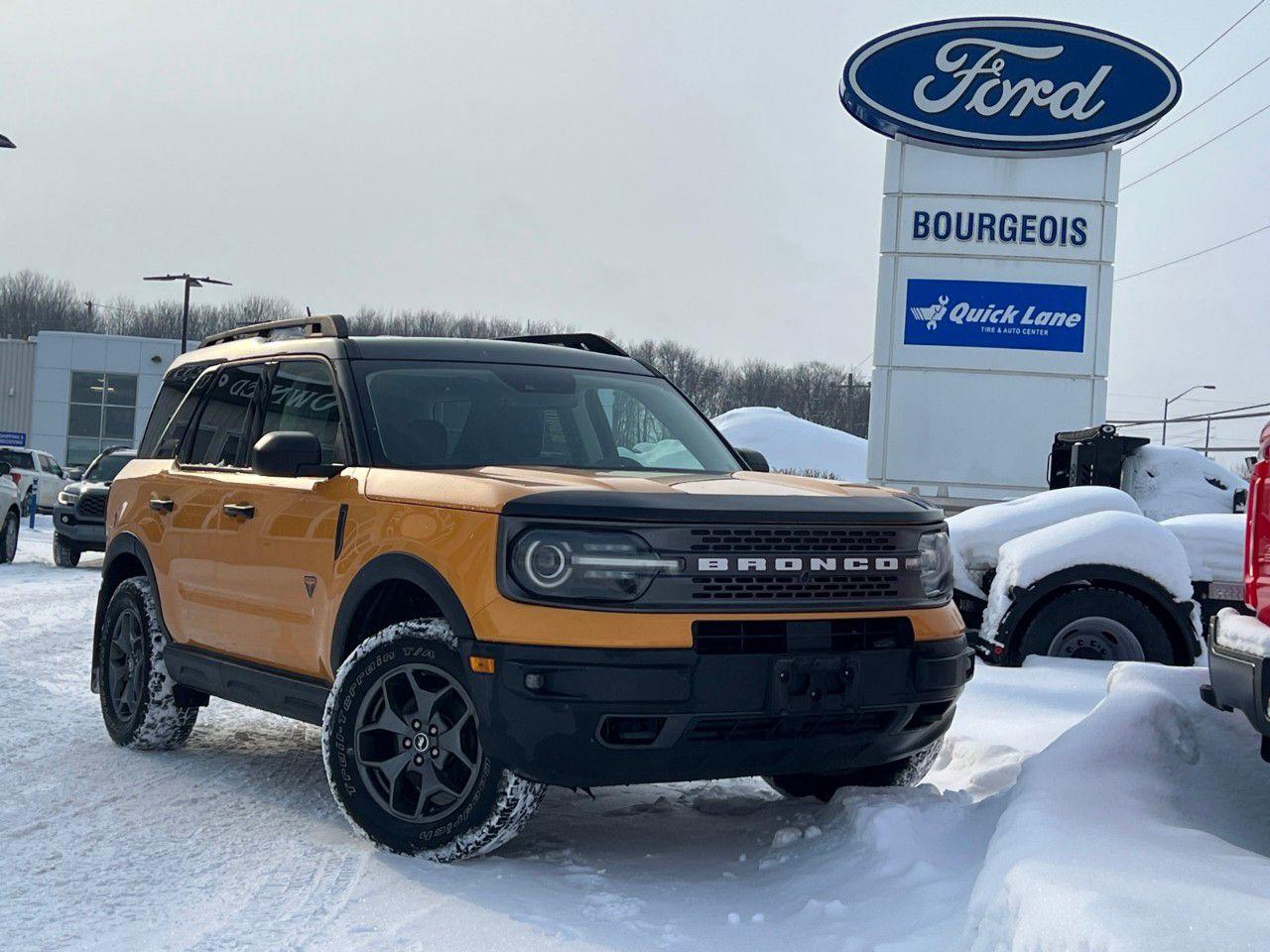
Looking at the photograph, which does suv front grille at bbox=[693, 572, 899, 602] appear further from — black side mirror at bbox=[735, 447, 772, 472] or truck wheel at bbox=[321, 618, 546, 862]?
black side mirror at bbox=[735, 447, 772, 472]

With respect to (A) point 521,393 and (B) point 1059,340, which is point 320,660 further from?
Answer: (B) point 1059,340

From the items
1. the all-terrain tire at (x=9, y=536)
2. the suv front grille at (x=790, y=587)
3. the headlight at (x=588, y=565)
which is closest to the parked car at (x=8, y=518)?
the all-terrain tire at (x=9, y=536)

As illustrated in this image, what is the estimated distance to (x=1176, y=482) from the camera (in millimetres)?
10312

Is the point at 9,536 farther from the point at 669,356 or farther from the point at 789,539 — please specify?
the point at 669,356

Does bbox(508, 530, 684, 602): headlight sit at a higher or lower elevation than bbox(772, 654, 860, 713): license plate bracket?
higher

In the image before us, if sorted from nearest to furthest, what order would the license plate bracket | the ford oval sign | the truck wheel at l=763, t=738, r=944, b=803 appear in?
the license plate bracket → the truck wheel at l=763, t=738, r=944, b=803 → the ford oval sign

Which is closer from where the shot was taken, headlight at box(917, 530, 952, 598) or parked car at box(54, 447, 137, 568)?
headlight at box(917, 530, 952, 598)

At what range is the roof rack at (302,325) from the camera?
594 centimetres

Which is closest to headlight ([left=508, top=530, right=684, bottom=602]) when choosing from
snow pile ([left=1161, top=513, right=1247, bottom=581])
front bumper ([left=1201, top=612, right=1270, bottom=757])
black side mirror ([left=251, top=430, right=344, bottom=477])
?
black side mirror ([left=251, top=430, right=344, bottom=477])

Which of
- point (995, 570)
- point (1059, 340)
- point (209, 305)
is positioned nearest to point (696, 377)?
point (209, 305)

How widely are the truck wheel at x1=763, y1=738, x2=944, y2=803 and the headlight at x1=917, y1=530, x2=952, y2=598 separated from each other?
22.9 inches

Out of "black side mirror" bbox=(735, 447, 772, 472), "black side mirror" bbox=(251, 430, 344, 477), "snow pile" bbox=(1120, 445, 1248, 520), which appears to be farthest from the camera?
"snow pile" bbox=(1120, 445, 1248, 520)

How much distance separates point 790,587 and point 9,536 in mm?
17017

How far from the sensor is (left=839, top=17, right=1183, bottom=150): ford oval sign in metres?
19.8
